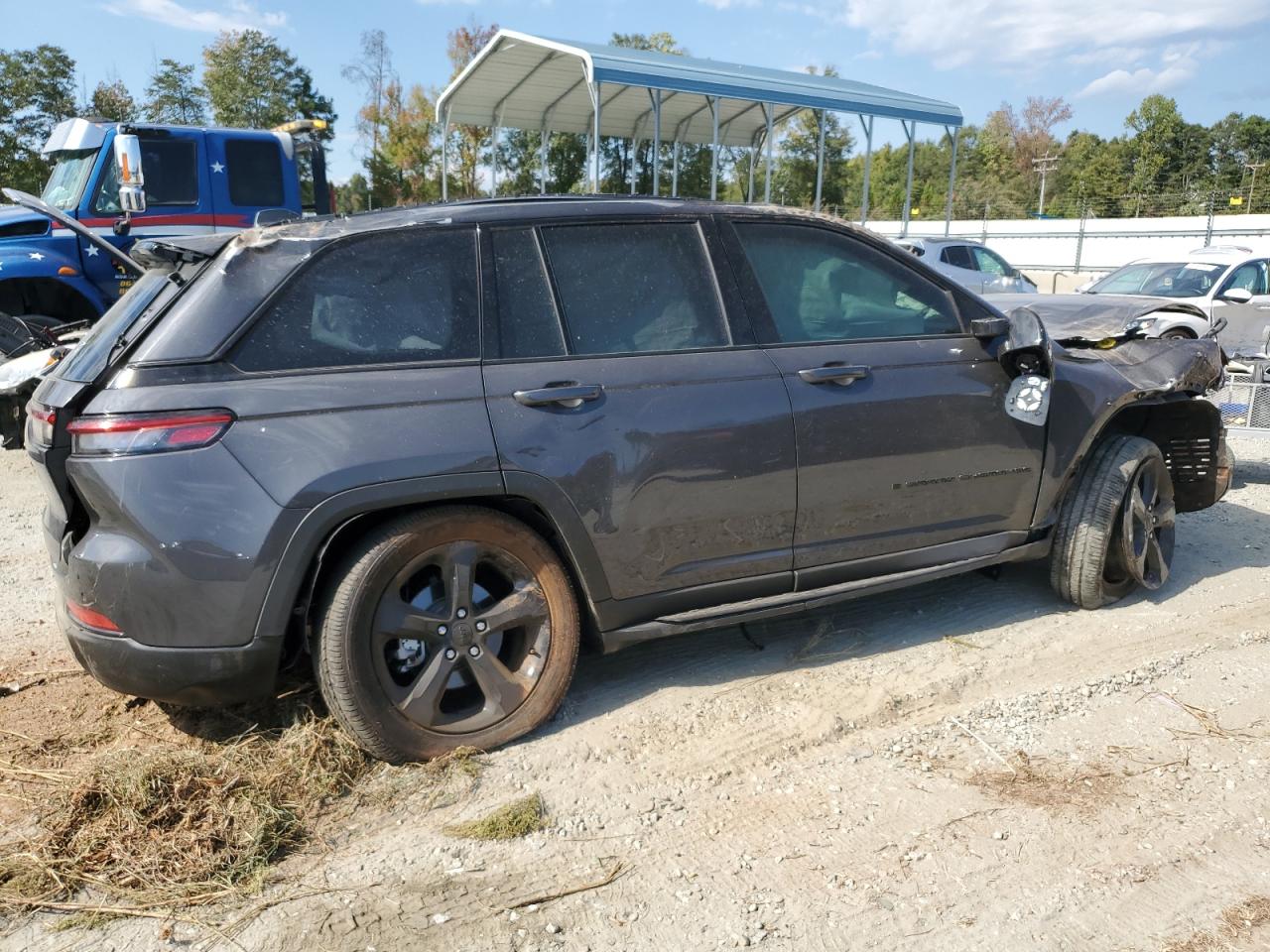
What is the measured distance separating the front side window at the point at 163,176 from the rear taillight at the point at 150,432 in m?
7.17

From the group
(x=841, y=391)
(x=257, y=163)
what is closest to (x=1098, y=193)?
(x=257, y=163)

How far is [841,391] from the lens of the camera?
362 centimetres

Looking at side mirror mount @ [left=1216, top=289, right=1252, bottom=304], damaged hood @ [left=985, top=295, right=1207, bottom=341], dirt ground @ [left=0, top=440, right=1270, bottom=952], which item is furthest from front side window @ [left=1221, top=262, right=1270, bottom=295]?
dirt ground @ [left=0, top=440, right=1270, bottom=952]

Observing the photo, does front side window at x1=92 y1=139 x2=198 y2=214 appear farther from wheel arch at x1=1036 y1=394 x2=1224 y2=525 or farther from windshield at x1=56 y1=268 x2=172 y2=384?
wheel arch at x1=1036 y1=394 x2=1224 y2=525

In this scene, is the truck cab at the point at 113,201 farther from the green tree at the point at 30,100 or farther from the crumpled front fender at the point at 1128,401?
the green tree at the point at 30,100

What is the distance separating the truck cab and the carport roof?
7.53 metres

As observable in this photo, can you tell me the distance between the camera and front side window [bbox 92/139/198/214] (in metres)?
8.92

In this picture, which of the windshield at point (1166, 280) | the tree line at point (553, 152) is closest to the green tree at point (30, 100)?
the tree line at point (553, 152)

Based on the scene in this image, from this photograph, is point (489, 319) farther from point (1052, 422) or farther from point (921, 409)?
point (1052, 422)

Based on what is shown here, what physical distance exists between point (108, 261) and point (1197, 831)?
30.0 feet

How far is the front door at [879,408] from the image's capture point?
3.61m

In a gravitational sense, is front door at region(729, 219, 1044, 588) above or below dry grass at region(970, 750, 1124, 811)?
above

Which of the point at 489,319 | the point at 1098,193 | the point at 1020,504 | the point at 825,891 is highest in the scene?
the point at 1098,193

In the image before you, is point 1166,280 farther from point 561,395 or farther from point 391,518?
point 391,518
